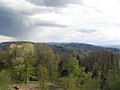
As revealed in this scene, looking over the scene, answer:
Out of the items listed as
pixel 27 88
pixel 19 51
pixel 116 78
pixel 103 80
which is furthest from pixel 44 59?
pixel 116 78

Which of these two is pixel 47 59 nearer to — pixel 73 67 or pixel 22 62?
pixel 73 67

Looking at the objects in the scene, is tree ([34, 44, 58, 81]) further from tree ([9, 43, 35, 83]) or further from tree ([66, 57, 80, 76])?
tree ([9, 43, 35, 83])

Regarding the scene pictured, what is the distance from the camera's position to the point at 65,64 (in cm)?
10325

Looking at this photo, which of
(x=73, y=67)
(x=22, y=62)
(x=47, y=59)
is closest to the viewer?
(x=22, y=62)

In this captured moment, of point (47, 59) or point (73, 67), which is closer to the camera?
point (73, 67)

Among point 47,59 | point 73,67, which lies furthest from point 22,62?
point 73,67

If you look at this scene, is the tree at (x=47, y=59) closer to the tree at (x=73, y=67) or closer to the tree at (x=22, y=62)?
the tree at (x=73, y=67)

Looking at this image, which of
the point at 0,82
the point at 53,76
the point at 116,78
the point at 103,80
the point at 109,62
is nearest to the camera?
the point at 116,78

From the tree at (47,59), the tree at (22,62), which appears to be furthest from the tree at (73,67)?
the tree at (22,62)

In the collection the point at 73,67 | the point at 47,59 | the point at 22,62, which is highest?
the point at 47,59

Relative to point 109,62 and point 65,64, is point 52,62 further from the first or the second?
point 109,62

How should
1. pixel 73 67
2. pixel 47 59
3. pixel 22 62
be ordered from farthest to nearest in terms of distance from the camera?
pixel 47 59 < pixel 73 67 < pixel 22 62

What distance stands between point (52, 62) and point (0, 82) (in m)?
32.8

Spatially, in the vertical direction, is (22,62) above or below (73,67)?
above
